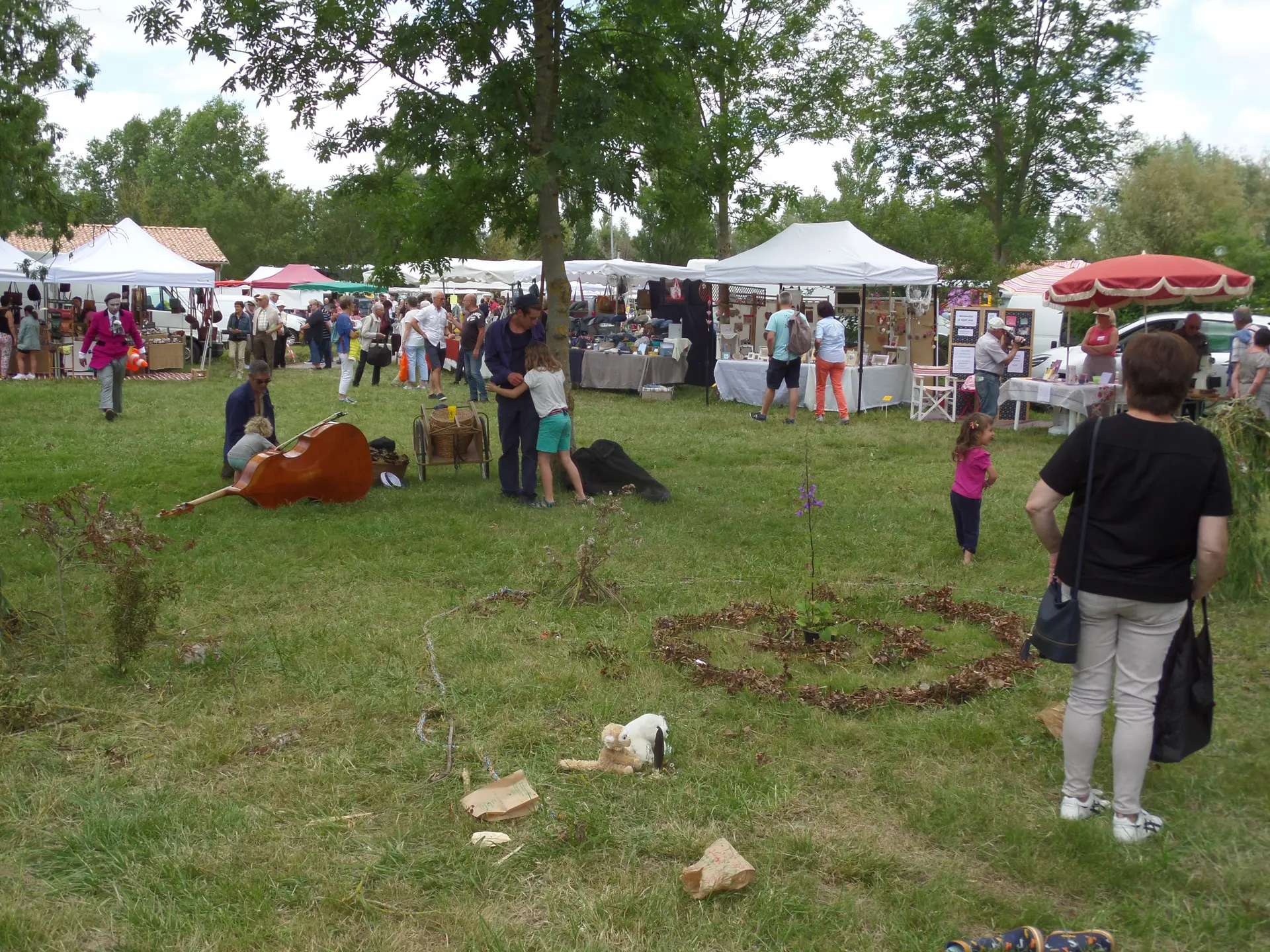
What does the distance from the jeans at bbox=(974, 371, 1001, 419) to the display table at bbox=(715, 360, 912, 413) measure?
2263 millimetres

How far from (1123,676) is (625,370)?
51.7 ft

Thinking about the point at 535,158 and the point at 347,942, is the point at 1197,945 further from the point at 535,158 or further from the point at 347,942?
the point at 535,158

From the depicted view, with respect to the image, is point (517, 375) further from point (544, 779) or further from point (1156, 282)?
point (1156, 282)

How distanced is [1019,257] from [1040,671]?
2931 centimetres

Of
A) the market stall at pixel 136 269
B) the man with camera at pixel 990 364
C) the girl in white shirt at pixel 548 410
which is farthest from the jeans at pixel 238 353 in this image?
the girl in white shirt at pixel 548 410

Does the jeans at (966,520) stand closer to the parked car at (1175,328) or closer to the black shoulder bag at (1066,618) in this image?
the black shoulder bag at (1066,618)

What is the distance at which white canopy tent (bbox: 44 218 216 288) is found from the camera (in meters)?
21.4

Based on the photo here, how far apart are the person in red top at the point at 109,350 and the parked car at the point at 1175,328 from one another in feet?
42.8

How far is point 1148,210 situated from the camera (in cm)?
4188

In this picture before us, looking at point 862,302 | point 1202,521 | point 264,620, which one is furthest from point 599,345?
point 1202,521

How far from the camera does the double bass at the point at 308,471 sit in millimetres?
9070

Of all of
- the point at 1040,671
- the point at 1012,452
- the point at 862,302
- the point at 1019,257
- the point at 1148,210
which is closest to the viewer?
the point at 1040,671

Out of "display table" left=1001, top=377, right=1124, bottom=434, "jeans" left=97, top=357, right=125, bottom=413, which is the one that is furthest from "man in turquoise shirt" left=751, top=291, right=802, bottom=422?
"jeans" left=97, top=357, right=125, bottom=413

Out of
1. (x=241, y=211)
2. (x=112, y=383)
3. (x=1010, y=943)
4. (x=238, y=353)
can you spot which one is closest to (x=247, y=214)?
(x=241, y=211)
